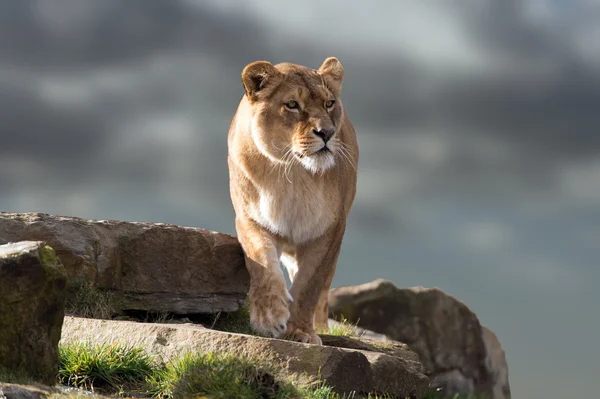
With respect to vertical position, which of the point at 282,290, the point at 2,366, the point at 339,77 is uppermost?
the point at 339,77

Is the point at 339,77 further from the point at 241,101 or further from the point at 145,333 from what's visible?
A: the point at 145,333

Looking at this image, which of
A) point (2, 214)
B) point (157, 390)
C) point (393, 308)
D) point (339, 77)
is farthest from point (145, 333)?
point (393, 308)

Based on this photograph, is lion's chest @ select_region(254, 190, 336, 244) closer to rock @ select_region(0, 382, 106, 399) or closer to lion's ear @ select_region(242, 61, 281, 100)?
lion's ear @ select_region(242, 61, 281, 100)

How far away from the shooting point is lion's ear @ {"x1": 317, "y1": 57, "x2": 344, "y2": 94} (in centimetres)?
902

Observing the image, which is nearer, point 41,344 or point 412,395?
point 41,344

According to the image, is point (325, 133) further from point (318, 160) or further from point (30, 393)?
point (30, 393)

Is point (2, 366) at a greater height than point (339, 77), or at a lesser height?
lesser

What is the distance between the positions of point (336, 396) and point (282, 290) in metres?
1.58

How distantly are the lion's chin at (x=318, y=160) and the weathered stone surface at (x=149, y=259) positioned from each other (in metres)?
2.66

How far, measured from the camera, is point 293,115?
27.1 ft

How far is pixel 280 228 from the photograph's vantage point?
8.78 meters

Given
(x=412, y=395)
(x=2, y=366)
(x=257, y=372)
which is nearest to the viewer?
(x=2, y=366)

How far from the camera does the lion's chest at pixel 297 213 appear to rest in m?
8.70

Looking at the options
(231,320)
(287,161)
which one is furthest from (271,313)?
(231,320)
